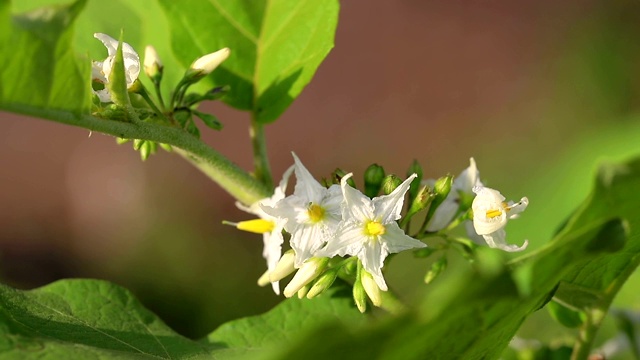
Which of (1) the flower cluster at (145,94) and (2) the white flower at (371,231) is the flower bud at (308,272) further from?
(1) the flower cluster at (145,94)

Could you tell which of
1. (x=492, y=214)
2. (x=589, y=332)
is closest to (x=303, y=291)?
(x=492, y=214)

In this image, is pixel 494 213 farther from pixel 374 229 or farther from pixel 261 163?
pixel 261 163

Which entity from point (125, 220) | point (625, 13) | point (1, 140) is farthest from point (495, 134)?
point (1, 140)

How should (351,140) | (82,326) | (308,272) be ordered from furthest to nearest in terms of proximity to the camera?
(351,140) → (308,272) → (82,326)

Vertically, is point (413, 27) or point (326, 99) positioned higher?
point (413, 27)

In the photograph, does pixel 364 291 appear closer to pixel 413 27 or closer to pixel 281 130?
pixel 281 130

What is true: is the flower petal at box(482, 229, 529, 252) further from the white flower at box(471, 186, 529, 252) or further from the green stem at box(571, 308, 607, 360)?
the green stem at box(571, 308, 607, 360)

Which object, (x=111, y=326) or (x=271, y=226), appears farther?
(x=271, y=226)
